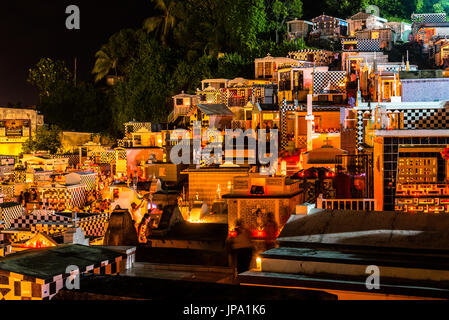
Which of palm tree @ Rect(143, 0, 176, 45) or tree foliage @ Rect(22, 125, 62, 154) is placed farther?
palm tree @ Rect(143, 0, 176, 45)

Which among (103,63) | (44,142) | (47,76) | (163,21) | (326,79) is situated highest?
(163,21)

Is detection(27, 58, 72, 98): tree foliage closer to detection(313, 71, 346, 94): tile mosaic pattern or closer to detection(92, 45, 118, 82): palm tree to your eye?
detection(92, 45, 118, 82): palm tree

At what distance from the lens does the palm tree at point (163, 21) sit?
45.2m

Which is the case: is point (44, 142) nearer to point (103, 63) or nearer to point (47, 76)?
point (47, 76)

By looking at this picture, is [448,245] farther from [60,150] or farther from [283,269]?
[60,150]

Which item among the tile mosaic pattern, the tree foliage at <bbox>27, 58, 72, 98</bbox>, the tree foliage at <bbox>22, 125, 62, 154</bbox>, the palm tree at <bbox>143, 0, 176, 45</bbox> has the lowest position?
the tree foliage at <bbox>22, 125, 62, 154</bbox>

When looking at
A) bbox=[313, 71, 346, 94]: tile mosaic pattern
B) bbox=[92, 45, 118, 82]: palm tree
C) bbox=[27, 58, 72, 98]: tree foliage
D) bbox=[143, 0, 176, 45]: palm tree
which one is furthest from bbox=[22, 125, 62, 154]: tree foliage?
bbox=[313, 71, 346, 94]: tile mosaic pattern

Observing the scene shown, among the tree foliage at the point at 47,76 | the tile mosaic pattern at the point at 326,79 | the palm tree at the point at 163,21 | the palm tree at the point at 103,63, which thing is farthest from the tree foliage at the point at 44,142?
the tile mosaic pattern at the point at 326,79

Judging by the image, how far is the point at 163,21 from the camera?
1821 inches

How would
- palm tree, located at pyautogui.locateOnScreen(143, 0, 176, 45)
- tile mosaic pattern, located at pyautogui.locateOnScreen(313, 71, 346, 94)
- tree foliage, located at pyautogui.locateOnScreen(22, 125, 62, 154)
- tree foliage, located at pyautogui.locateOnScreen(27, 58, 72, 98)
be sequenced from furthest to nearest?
1. tree foliage, located at pyautogui.locateOnScreen(27, 58, 72, 98)
2. palm tree, located at pyautogui.locateOnScreen(143, 0, 176, 45)
3. tree foliage, located at pyautogui.locateOnScreen(22, 125, 62, 154)
4. tile mosaic pattern, located at pyautogui.locateOnScreen(313, 71, 346, 94)

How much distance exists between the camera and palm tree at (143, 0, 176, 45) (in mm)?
45250

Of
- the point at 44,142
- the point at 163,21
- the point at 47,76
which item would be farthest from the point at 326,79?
the point at 47,76

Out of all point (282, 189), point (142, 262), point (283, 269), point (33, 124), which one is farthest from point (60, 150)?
point (283, 269)

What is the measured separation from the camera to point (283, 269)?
6645 mm
